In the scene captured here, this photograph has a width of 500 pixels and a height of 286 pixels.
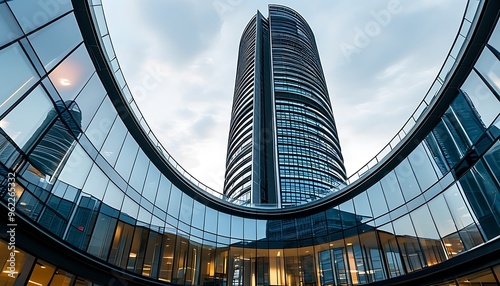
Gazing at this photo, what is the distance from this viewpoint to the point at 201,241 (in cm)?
2306

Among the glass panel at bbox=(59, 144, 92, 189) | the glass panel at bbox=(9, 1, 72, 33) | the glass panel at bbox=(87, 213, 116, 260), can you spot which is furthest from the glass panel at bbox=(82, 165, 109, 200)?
the glass panel at bbox=(9, 1, 72, 33)

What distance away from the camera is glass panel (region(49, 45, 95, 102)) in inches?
472

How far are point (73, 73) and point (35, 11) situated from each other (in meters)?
2.93

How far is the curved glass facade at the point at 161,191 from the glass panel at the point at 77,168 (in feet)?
0.23

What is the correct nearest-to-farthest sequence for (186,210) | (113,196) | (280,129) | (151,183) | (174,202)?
(113,196), (151,183), (174,202), (186,210), (280,129)

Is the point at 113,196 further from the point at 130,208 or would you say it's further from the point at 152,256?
the point at 152,256

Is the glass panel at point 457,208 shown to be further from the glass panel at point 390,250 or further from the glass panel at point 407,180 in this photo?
the glass panel at point 390,250

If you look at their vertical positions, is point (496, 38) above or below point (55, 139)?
above

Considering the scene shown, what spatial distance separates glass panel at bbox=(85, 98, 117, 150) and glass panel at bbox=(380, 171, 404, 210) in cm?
1869

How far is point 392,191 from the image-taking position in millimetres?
19781

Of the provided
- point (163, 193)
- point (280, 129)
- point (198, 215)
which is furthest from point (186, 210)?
point (280, 129)

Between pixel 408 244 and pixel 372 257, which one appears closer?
pixel 408 244

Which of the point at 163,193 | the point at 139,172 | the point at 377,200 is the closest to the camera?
the point at 139,172

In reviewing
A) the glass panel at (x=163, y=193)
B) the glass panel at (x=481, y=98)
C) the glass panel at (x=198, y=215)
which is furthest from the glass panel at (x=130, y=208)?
the glass panel at (x=481, y=98)
